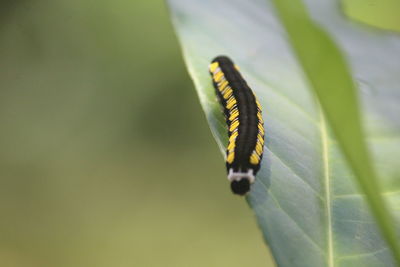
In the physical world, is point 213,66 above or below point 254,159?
above

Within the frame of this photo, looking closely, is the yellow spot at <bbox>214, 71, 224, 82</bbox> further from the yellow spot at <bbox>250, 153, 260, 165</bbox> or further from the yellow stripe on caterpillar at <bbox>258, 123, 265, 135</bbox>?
the yellow spot at <bbox>250, 153, 260, 165</bbox>

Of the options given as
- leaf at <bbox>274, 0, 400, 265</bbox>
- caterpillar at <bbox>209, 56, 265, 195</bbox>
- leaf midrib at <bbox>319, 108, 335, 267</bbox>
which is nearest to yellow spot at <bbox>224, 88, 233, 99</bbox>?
caterpillar at <bbox>209, 56, 265, 195</bbox>

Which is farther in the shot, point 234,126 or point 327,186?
point 234,126

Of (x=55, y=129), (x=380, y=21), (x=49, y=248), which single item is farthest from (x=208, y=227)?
(x=380, y=21)

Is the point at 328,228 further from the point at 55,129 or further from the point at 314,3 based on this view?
the point at 55,129

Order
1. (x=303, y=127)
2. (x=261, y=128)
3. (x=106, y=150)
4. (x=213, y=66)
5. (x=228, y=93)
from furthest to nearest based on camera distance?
(x=106, y=150) → (x=228, y=93) → (x=213, y=66) → (x=261, y=128) → (x=303, y=127)

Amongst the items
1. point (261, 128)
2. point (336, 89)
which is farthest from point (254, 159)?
point (336, 89)

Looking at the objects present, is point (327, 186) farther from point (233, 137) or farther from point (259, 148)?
point (233, 137)
